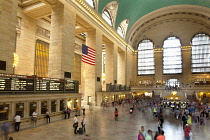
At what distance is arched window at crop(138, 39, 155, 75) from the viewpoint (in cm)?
4603

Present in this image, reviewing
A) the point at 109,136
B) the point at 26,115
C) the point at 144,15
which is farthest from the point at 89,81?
the point at 144,15

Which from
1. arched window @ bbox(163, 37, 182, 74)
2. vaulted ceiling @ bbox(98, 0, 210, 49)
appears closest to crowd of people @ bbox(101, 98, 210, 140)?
vaulted ceiling @ bbox(98, 0, 210, 49)

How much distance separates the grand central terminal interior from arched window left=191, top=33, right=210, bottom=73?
208 millimetres

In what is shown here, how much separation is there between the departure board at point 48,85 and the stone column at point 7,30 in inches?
82.3

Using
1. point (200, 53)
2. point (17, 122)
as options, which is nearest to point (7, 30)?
point (17, 122)

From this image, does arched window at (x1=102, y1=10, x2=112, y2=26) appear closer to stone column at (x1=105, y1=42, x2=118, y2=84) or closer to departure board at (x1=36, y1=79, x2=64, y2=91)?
stone column at (x1=105, y1=42, x2=118, y2=84)

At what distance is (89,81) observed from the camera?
2356cm

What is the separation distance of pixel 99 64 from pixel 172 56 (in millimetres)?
26802

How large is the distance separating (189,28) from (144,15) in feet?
43.0

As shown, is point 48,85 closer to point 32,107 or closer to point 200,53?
point 32,107

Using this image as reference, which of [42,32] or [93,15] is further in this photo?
[93,15]

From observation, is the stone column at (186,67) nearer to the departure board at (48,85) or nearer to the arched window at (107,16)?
the arched window at (107,16)

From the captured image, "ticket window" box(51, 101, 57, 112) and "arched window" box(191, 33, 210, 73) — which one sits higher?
"arched window" box(191, 33, 210, 73)

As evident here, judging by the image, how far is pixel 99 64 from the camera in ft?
81.3
